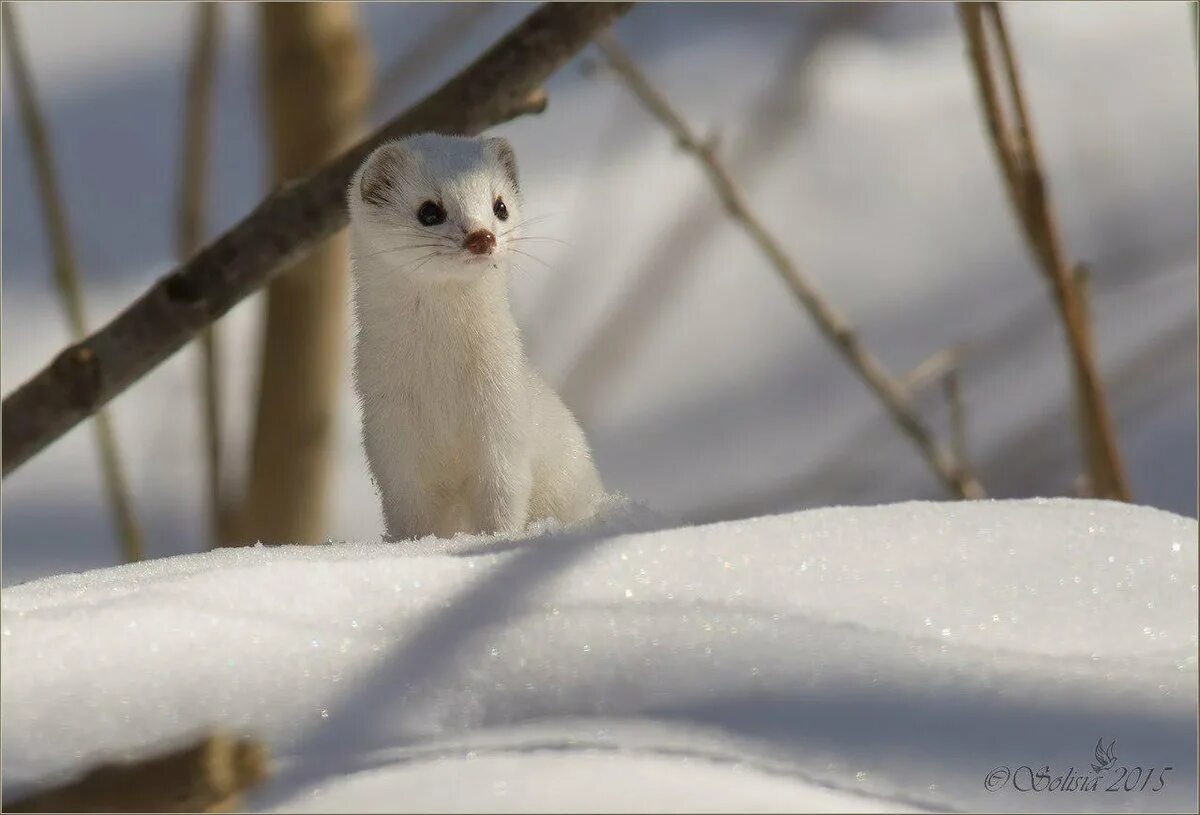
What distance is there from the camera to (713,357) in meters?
3.65

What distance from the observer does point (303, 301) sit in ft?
7.25

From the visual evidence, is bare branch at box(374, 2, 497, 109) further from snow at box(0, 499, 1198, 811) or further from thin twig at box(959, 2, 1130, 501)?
snow at box(0, 499, 1198, 811)

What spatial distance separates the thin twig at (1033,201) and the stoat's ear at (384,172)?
0.60 metres

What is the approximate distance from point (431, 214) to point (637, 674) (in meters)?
0.66

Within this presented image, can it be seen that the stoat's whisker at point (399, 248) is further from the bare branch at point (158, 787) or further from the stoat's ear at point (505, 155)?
the bare branch at point (158, 787)

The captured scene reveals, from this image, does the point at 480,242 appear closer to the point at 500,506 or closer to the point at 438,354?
the point at 438,354

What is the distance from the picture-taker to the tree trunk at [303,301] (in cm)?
215

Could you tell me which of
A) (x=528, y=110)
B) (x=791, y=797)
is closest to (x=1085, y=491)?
(x=528, y=110)

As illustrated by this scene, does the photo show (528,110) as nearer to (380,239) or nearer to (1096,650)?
(380,239)

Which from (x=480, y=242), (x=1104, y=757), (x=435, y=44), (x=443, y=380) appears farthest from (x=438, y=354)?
(x=1104, y=757)

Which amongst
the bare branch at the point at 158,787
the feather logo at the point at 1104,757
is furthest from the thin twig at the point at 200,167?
the feather logo at the point at 1104,757

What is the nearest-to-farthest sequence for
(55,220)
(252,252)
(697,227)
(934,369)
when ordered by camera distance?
1. (252,252)
2. (55,220)
3. (697,227)
4. (934,369)

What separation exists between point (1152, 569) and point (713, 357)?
2.60 m

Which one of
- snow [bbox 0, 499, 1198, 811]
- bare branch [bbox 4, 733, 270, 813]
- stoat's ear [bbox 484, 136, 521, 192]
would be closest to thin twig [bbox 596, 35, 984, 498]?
stoat's ear [bbox 484, 136, 521, 192]
